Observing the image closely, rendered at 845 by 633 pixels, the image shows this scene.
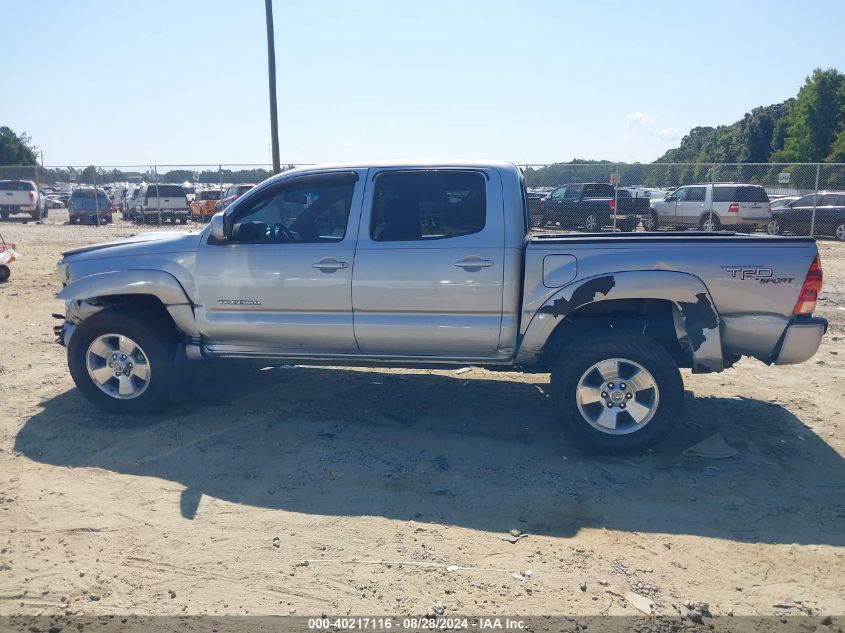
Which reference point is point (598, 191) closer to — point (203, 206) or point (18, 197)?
point (203, 206)

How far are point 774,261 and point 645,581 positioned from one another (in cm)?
247

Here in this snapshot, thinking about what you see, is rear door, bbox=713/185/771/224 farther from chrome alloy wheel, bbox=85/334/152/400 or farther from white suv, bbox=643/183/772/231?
chrome alloy wheel, bbox=85/334/152/400

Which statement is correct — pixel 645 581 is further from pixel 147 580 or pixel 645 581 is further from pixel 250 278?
pixel 250 278

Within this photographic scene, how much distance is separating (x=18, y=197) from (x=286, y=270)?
29.0m

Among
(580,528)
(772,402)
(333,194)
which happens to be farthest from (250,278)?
(772,402)

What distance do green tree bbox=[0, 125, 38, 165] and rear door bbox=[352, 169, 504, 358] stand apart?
219 feet

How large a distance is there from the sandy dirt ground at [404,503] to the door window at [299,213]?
149 cm

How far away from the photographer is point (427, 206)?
216 inches

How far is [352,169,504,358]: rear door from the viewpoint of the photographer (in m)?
5.26

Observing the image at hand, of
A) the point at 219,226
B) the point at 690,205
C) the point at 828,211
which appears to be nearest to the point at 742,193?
the point at 690,205

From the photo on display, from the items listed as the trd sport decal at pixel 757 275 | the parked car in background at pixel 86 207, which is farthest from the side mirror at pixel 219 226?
the parked car in background at pixel 86 207

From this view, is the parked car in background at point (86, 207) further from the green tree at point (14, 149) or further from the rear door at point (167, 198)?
the green tree at point (14, 149)

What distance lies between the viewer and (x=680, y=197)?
2297cm

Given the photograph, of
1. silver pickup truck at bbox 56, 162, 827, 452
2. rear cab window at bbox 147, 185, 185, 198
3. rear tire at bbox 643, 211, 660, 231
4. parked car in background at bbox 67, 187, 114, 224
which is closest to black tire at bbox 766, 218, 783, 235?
rear tire at bbox 643, 211, 660, 231
